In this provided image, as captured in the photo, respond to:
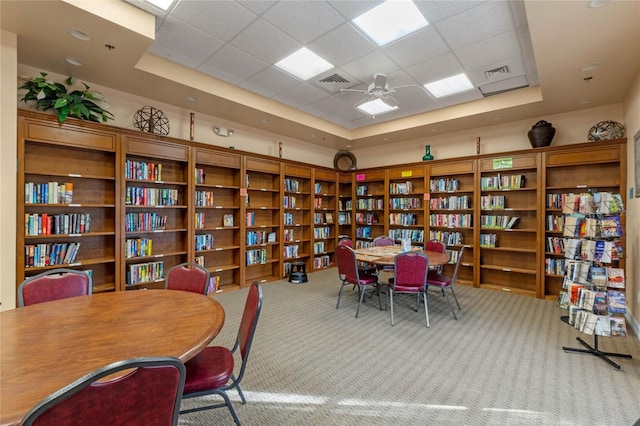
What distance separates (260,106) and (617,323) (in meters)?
4.97

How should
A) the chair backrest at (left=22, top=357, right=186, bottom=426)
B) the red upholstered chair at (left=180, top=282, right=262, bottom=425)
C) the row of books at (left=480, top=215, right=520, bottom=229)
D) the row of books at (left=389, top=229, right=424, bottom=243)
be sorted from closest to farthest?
the chair backrest at (left=22, top=357, right=186, bottom=426)
the red upholstered chair at (left=180, top=282, right=262, bottom=425)
the row of books at (left=480, top=215, right=520, bottom=229)
the row of books at (left=389, top=229, right=424, bottom=243)

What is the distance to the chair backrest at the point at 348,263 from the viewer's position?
11.7ft

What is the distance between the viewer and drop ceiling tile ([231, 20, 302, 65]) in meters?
2.95

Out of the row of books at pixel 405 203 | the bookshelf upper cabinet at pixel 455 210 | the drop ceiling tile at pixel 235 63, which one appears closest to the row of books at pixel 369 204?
the row of books at pixel 405 203

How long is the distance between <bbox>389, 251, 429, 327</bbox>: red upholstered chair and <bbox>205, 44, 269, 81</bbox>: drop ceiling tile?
3029 mm

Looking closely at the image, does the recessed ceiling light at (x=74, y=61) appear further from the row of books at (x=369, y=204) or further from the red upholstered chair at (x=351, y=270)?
the row of books at (x=369, y=204)

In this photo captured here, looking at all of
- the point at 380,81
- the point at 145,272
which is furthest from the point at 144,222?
the point at 380,81

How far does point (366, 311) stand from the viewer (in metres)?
3.83

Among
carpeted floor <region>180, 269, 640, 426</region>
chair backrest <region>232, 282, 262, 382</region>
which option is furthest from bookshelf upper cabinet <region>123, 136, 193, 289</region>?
chair backrest <region>232, 282, 262, 382</region>

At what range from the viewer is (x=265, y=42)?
3162 millimetres

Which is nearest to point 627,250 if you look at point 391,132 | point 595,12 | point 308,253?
point 595,12

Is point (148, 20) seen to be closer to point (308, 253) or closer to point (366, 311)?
point (366, 311)

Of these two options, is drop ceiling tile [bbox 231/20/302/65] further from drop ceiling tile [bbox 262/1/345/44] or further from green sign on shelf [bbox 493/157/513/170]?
green sign on shelf [bbox 493/157/513/170]

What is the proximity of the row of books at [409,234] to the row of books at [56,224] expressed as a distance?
535cm
